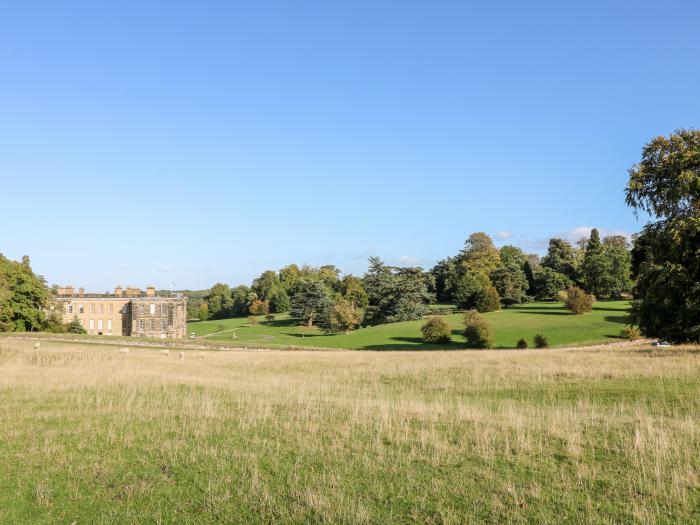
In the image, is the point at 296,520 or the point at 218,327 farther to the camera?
the point at 218,327

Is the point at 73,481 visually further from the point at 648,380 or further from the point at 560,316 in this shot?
the point at 560,316

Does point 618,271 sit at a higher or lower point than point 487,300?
higher

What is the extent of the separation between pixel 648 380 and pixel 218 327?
121 m

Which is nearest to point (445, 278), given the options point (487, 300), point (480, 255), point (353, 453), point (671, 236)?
point (480, 255)

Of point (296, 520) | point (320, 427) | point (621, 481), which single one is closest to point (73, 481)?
point (296, 520)

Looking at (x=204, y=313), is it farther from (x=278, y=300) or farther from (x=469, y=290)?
(x=469, y=290)

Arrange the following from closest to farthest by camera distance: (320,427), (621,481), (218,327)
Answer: (621,481)
(320,427)
(218,327)

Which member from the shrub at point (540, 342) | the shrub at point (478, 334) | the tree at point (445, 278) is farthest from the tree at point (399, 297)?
the shrub at point (540, 342)

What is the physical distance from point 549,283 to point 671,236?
302 ft

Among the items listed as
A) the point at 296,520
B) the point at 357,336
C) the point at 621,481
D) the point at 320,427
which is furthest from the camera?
the point at 357,336

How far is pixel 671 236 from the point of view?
3238cm

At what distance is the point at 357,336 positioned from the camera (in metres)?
92.8

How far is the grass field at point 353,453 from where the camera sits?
29.8 feet

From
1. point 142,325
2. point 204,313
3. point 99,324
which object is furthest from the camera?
point 204,313
